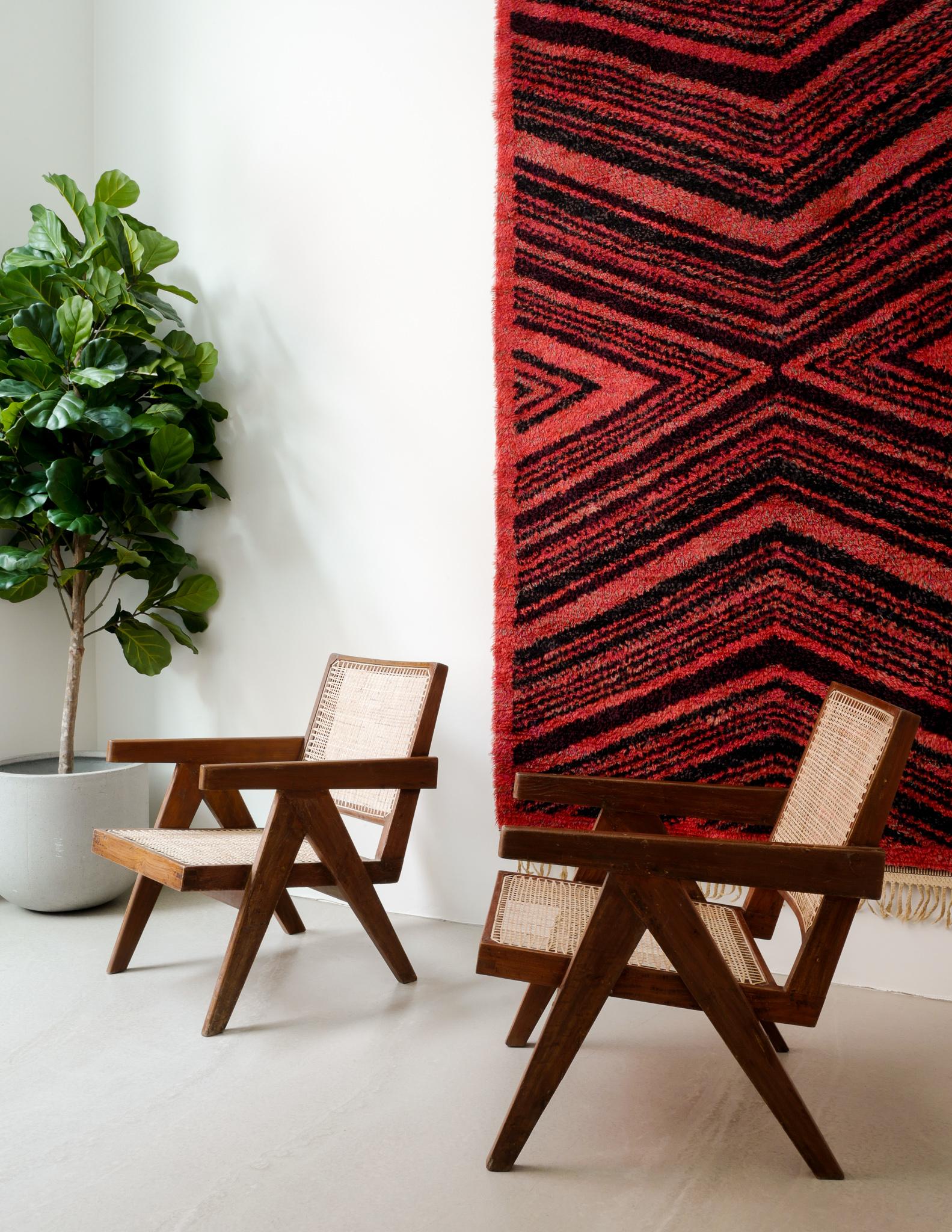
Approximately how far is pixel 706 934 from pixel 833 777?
0.42 metres

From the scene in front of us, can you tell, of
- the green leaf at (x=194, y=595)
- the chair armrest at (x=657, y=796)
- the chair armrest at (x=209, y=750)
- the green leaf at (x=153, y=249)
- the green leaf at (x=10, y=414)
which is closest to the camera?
the chair armrest at (x=657, y=796)

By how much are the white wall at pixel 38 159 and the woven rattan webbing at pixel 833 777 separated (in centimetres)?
241

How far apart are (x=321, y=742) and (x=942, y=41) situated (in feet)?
7.35

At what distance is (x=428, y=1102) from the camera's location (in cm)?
181

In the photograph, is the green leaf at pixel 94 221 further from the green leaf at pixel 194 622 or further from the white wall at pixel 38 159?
the green leaf at pixel 194 622

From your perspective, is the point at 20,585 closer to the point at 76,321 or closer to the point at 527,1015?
the point at 76,321

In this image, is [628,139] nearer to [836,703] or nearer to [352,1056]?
[836,703]

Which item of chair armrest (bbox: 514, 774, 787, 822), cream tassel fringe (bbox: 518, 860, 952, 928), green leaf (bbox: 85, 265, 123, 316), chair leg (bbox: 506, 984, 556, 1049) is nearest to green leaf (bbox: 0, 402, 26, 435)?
green leaf (bbox: 85, 265, 123, 316)

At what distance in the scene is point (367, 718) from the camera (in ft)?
8.45

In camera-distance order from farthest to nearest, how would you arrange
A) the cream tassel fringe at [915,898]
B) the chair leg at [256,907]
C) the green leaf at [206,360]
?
the green leaf at [206,360], the cream tassel fringe at [915,898], the chair leg at [256,907]

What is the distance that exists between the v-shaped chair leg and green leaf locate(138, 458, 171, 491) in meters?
1.84

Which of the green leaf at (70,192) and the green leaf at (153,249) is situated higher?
the green leaf at (70,192)

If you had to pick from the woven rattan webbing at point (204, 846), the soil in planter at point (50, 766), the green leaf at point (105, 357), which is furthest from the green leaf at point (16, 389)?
the woven rattan webbing at point (204, 846)

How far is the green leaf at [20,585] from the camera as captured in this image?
2822 millimetres
